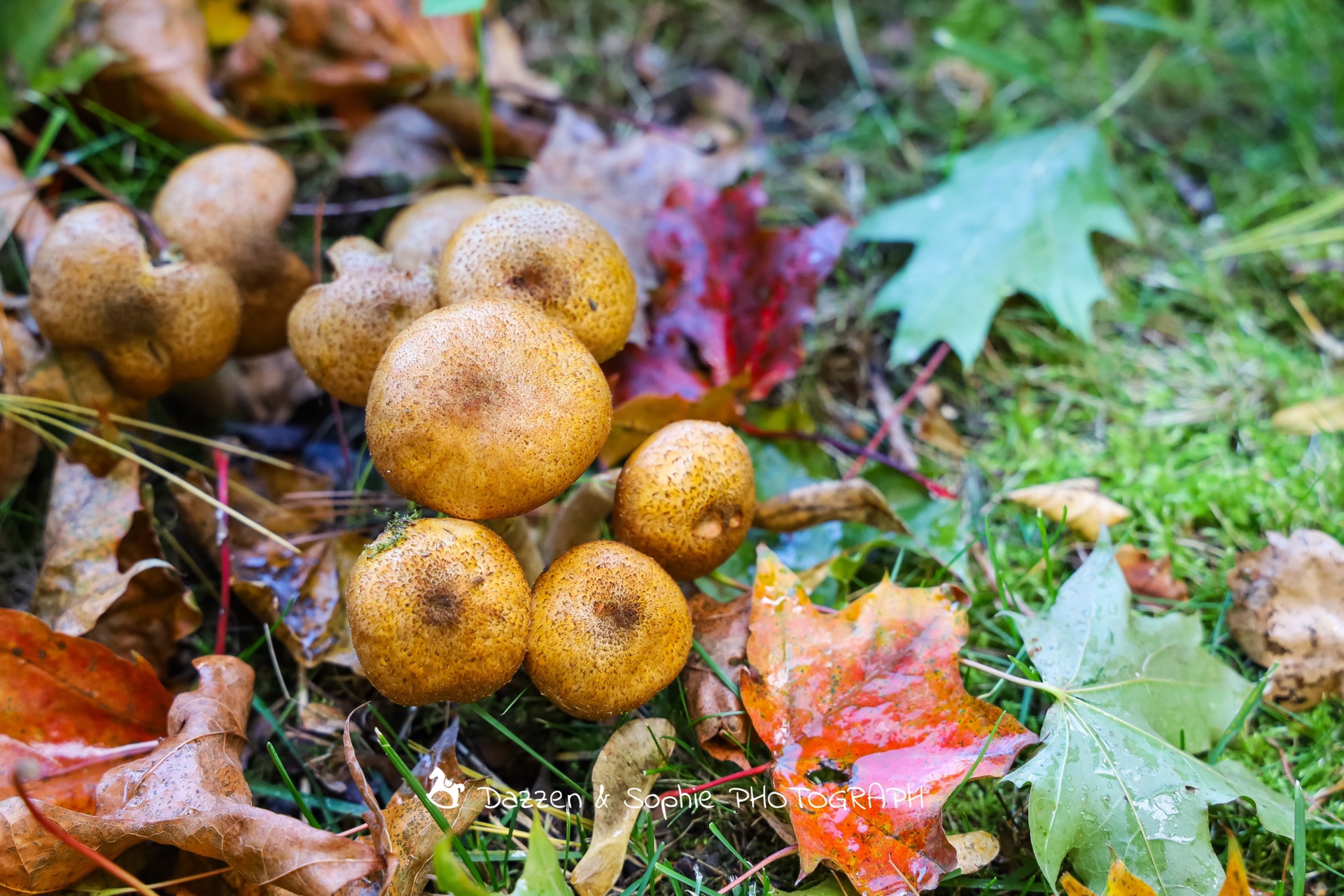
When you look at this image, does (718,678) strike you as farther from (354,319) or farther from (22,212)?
(22,212)

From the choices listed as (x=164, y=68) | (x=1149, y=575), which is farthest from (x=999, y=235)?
(x=164, y=68)

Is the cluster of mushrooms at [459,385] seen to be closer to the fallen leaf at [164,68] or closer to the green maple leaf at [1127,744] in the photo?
the fallen leaf at [164,68]

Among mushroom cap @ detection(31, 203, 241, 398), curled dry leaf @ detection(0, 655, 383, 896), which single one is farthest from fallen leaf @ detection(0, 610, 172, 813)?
mushroom cap @ detection(31, 203, 241, 398)

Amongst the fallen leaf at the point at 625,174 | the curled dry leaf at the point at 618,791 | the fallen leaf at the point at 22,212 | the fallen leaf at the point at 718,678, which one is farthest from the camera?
the fallen leaf at the point at 625,174

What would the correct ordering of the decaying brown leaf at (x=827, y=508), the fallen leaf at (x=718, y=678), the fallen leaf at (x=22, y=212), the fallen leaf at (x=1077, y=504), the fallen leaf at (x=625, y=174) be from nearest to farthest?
1. the fallen leaf at (x=718, y=678)
2. the decaying brown leaf at (x=827, y=508)
3. the fallen leaf at (x=1077, y=504)
4. the fallen leaf at (x=22, y=212)
5. the fallen leaf at (x=625, y=174)

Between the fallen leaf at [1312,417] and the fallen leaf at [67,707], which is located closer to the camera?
the fallen leaf at [67,707]

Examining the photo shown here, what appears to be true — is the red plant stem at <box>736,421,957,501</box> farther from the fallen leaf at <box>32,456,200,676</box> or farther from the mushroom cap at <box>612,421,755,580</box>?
the fallen leaf at <box>32,456,200,676</box>

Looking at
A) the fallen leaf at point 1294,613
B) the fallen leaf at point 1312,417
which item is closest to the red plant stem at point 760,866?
the fallen leaf at point 1294,613
